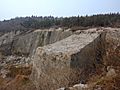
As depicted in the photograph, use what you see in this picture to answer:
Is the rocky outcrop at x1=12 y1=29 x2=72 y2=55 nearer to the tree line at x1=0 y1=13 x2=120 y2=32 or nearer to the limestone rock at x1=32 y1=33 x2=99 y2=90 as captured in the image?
the tree line at x1=0 y1=13 x2=120 y2=32

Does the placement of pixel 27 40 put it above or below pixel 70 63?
below

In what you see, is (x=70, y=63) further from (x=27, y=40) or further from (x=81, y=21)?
(x=81, y=21)

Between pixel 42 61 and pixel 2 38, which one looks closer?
pixel 42 61

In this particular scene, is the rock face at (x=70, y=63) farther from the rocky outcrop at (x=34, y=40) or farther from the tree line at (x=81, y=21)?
the rocky outcrop at (x=34, y=40)

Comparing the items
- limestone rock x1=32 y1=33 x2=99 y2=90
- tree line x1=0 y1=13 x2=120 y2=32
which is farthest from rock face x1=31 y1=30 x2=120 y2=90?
tree line x1=0 y1=13 x2=120 y2=32

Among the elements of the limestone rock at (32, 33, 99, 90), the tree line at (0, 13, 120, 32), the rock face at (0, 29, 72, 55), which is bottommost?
the rock face at (0, 29, 72, 55)

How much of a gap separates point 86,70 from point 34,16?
153m

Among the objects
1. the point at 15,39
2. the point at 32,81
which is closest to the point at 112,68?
the point at 32,81

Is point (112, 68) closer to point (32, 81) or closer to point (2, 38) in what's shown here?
point (32, 81)

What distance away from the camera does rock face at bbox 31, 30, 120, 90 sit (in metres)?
6.57

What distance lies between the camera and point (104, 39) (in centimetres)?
833

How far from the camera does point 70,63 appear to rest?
6.96 metres

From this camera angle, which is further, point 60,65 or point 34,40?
point 34,40

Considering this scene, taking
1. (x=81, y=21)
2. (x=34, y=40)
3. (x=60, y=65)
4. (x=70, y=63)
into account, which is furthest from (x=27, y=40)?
(x=70, y=63)
